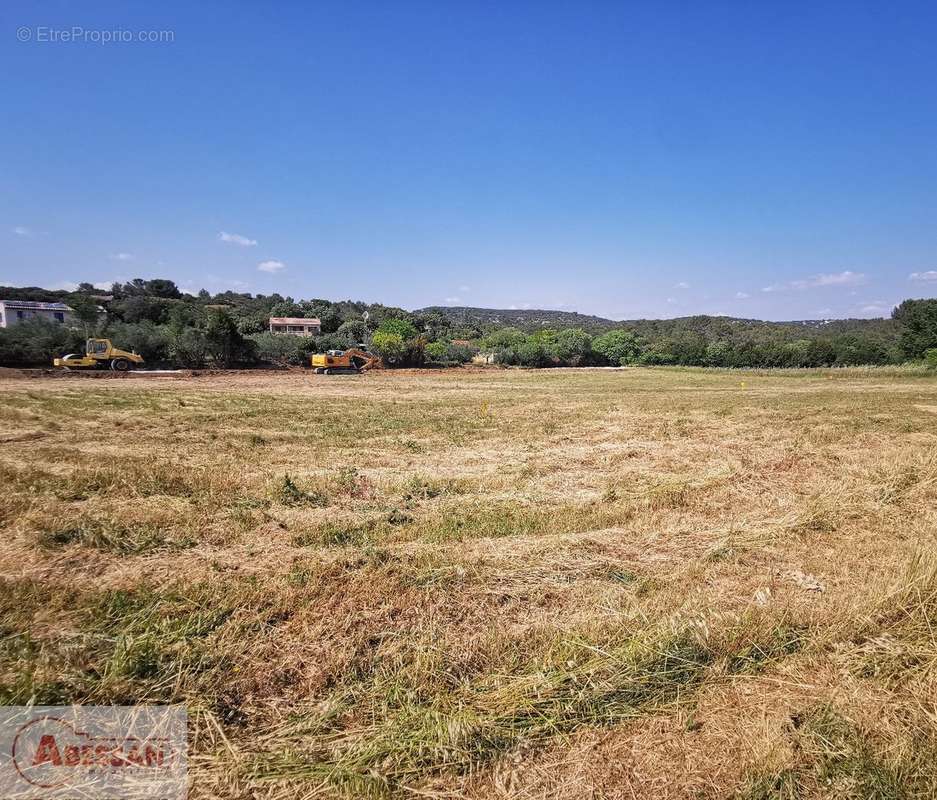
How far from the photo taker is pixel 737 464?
934cm

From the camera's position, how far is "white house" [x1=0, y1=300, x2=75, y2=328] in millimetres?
68750

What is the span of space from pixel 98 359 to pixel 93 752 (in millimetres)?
40141

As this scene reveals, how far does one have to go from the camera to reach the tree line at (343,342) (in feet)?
134

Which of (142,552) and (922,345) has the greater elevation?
(922,345)

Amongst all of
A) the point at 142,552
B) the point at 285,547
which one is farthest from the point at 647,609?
the point at 142,552

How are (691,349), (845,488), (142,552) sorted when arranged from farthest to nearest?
(691,349) → (845,488) → (142,552)

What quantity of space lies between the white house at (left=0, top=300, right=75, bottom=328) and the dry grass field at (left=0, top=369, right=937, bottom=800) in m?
81.2

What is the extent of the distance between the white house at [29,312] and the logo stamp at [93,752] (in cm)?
8380

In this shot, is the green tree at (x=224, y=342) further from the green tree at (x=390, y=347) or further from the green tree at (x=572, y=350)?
the green tree at (x=572, y=350)

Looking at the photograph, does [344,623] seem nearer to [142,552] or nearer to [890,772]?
[142,552]

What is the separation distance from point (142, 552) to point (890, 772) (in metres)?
6.35

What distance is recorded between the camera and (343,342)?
5988cm

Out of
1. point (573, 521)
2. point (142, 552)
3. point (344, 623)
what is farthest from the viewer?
point (573, 521)

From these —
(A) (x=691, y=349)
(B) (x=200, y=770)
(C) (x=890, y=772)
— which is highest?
(A) (x=691, y=349)
